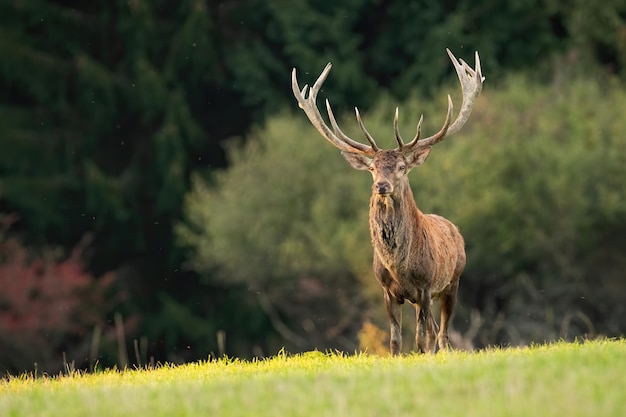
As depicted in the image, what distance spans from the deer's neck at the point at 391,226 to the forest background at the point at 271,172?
45.7 feet

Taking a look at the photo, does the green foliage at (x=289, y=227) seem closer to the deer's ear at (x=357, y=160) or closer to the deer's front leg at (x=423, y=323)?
the deer's ear at (x=357, y=160)

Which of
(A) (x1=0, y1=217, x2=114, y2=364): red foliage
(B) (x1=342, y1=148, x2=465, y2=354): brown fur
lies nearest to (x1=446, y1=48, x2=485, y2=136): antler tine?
(B) (x1=342, y1=148, x2=465, y2=354): brown fur

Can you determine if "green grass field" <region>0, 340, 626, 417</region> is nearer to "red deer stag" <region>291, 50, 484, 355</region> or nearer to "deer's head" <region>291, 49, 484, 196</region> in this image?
"red deer stag" <region>291, 50, 484, 355</region>

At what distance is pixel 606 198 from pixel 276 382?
65.2ft

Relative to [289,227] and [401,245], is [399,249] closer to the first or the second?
[401,245]

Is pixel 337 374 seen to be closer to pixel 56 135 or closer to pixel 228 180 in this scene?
pixel 228 180

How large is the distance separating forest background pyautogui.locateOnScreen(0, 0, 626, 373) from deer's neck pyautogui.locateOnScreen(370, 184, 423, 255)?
13937 mm

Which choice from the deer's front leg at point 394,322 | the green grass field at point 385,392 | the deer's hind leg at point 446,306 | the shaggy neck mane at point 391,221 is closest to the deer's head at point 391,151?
the shaggy neck mane at point 391,221

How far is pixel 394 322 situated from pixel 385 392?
13.9 ft

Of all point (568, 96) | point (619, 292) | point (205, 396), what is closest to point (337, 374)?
point (205, 396)

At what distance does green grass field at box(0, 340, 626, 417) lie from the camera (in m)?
7.22

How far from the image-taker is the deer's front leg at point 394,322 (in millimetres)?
11844

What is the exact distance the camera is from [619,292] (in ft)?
89.5

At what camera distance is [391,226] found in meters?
11.8
